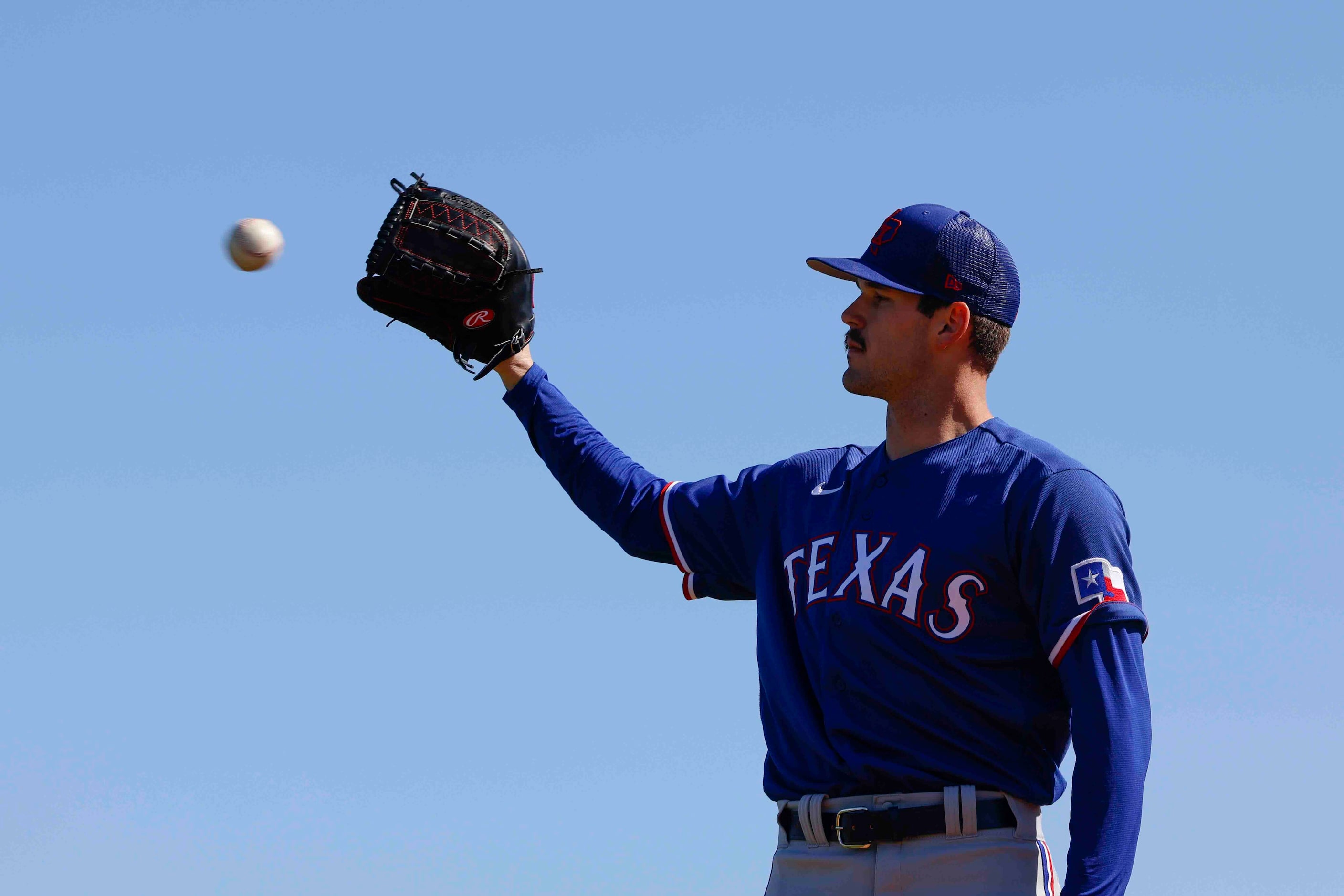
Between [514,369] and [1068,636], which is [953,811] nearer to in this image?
[1068,636]

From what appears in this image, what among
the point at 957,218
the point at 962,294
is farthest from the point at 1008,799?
the point at 957,218

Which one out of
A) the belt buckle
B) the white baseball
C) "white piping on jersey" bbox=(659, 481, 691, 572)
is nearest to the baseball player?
the belt buckle

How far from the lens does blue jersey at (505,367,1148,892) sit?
14.9 ft

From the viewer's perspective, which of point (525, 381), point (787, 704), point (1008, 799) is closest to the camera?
point (1008, 799)

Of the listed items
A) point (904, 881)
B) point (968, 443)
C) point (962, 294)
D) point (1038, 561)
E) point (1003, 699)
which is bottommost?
point (904, 881)

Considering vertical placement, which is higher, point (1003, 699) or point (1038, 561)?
point (1038, 561)

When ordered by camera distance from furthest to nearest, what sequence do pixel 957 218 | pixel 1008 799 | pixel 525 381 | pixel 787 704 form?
1. pixel 525 381
2. pixel 957 218
3. pixel 787 704
4. pixel 1008 799

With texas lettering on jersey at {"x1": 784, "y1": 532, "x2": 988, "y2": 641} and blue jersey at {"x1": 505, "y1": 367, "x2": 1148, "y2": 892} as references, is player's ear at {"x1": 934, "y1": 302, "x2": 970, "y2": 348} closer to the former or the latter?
blue jersey at {"x1": 505, "y1": 367, "x2": 1148, "y2": 892}

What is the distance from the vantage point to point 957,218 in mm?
5516

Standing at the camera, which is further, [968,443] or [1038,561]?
[968,443]

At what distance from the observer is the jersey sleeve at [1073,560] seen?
457 centimetres

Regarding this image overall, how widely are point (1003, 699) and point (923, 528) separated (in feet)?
1.88

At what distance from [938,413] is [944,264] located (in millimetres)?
496

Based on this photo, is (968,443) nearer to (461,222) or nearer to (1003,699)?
(1003,699)
